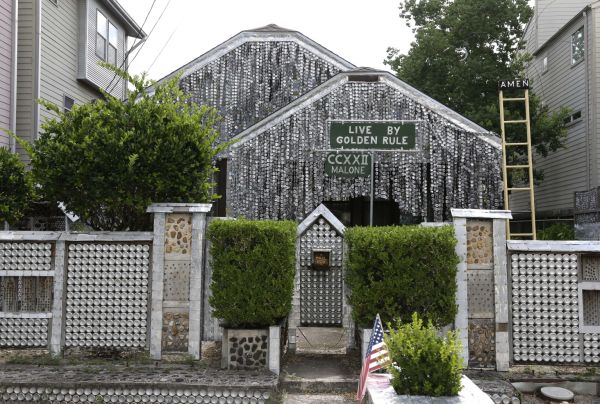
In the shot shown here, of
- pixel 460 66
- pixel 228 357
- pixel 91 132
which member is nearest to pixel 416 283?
pixel 228 357

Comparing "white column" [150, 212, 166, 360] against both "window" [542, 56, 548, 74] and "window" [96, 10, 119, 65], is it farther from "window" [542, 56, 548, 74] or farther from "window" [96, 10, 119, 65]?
"window" [542, 56, 548, 74]

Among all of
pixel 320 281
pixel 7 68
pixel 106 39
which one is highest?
pixel 106 39

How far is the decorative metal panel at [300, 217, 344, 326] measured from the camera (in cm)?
929

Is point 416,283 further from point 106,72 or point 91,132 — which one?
point 106,72

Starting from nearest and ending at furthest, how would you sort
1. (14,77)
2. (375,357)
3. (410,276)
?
(375,357), (410,276), (14,77)

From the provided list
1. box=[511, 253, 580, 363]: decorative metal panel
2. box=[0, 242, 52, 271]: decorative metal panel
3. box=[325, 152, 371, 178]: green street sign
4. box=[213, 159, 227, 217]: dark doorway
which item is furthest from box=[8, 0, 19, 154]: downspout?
box=[511, 253, 580, 363]: decorative metal panel

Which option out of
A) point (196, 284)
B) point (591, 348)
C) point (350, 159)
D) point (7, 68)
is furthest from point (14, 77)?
point (591, 348)

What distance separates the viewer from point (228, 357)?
291 inches

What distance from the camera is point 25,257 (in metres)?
7.75

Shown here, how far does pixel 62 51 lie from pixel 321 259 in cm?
1216

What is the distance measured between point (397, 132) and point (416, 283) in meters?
3.73

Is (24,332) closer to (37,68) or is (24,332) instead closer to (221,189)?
(221,189)

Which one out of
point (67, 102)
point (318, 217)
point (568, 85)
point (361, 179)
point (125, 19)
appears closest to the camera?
point (318, 217)

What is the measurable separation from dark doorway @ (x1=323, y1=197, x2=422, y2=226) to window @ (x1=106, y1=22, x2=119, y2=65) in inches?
380
